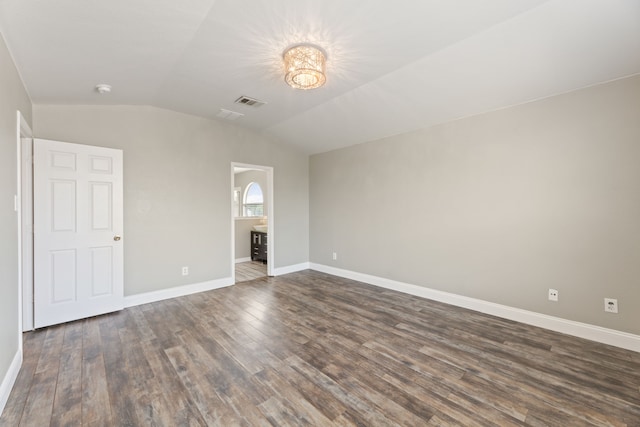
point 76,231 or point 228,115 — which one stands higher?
point 228,115

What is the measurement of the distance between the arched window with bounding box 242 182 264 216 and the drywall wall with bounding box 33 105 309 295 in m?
3.62

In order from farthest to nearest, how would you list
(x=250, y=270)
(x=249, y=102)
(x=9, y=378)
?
(x=250, y=270) < (x=249, y=102) < (x=9, y=378)

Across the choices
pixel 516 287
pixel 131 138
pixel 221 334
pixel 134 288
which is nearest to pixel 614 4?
pixel 516 287

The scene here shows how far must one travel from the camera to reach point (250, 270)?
561cm

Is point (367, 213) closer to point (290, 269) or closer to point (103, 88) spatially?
point (290, 269)

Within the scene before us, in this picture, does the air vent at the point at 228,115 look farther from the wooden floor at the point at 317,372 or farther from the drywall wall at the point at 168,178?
the wooden floor at the point at 317,372

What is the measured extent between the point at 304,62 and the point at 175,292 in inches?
140

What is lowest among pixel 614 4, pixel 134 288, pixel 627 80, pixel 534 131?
pixel 134 288

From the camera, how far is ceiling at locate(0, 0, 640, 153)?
1877 mm

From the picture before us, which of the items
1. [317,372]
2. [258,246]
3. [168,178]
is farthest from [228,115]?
[317,372]

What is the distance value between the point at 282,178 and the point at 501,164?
11.8 ft

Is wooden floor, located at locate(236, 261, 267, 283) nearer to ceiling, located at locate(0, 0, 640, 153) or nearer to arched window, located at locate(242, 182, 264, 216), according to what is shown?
arched window, located at locate(242, 182, 264, 216)

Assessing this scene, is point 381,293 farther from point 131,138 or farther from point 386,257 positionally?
point 131,138

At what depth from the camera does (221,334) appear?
277 centimetres
